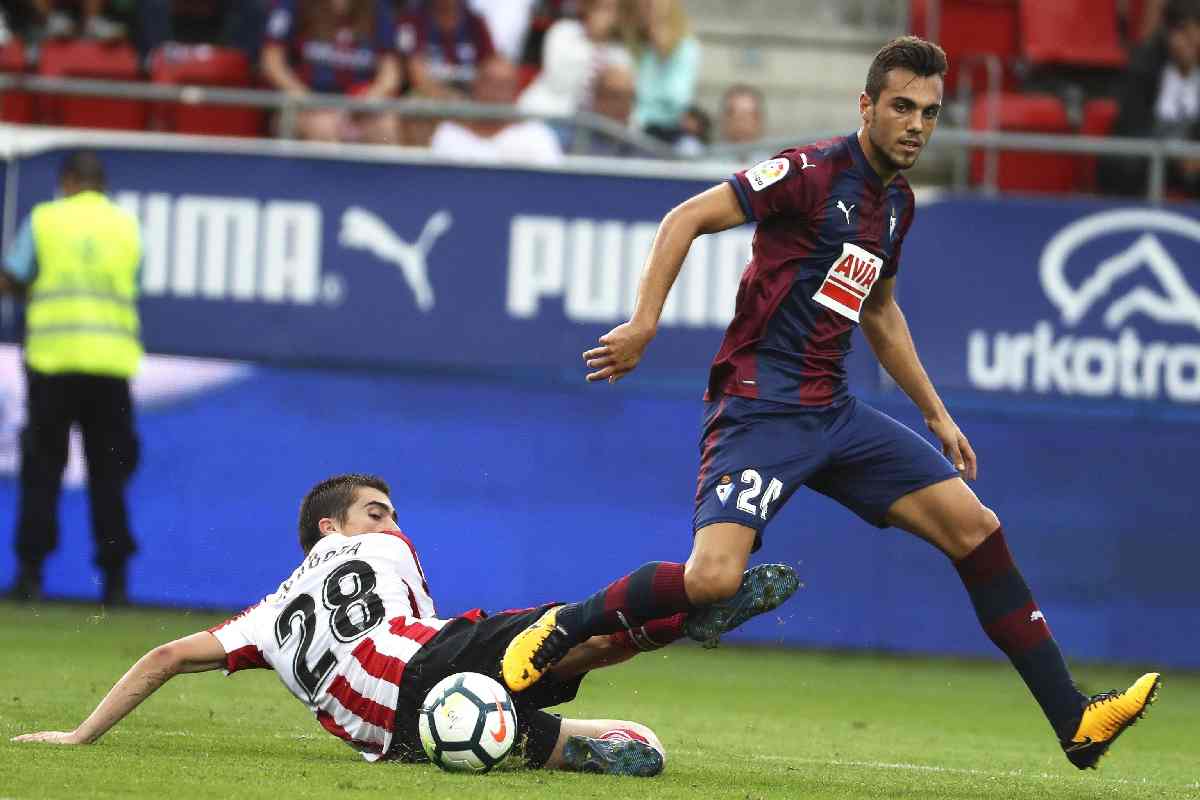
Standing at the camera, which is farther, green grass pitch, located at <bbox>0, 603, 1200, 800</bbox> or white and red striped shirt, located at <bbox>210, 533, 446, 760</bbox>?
white and red striped shirt, located at <bbox>210, 533, 446, 760</bbox>

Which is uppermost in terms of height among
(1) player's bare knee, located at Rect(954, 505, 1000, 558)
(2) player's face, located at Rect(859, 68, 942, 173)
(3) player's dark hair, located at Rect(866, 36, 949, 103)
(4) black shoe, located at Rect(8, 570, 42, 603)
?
(3) player's dark hair, located at Rect(866, 36, 949, 103)

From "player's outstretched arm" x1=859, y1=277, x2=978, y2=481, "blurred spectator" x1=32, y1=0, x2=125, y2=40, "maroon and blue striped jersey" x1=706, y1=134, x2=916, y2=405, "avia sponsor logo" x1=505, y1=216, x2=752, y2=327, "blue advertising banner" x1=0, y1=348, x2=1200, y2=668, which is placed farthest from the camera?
"blurred spectator" x1=32, y1=0, x2=125, y2=40

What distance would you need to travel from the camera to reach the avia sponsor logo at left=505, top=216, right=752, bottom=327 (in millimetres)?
11133

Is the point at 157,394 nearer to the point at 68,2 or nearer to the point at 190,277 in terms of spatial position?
the point at 190,277

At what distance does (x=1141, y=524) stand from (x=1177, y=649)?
71 cm

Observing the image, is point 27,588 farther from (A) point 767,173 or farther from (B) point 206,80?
(A) point 767,173

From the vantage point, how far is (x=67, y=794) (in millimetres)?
4855

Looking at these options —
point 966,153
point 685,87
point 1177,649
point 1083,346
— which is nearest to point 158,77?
point 685,87

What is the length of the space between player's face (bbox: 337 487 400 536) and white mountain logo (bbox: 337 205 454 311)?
5171 millimetres

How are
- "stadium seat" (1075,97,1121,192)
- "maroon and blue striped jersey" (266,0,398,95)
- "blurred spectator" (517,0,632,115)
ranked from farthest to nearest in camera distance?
"maroon and blue striped jersey" (266,0,398,95) < "blurred spectator" (517,0,632,115) < "stadium seat" (1075,97,1121,192)

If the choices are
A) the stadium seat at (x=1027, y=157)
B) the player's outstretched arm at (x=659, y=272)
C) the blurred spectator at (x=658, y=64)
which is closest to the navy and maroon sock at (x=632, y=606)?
the player's outstretched arm at (x=659, y=272)

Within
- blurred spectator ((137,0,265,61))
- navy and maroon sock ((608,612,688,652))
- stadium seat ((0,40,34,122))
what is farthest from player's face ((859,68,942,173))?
blurred spectator ((137,0,265,61))

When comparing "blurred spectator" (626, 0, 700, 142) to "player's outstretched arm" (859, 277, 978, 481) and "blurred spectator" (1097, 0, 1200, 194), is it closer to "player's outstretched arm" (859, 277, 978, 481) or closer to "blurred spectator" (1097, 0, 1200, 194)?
"blurred spectator" (1097, 0, 1200, 194)

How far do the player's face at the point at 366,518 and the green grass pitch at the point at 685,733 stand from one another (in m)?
0.70
